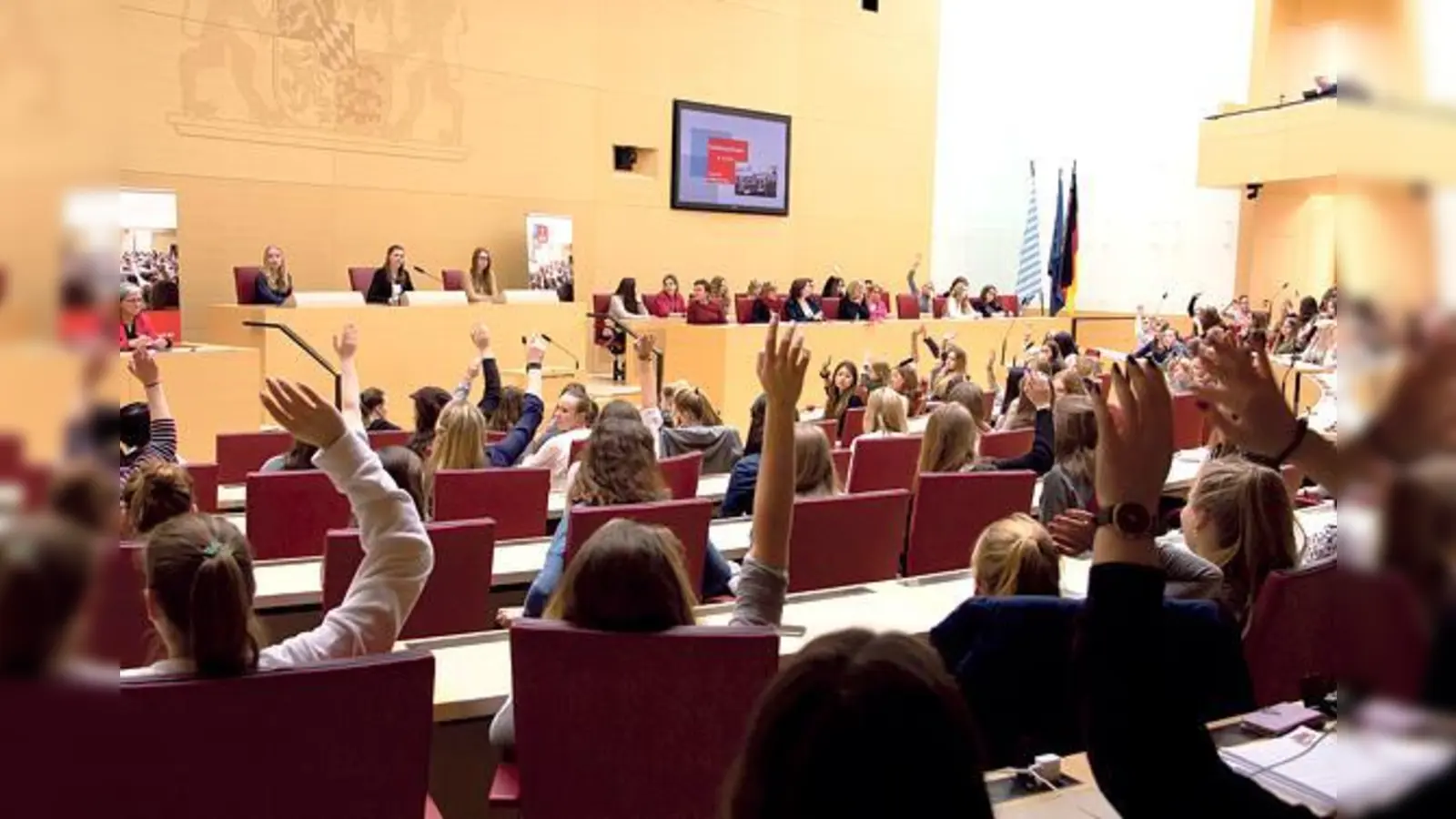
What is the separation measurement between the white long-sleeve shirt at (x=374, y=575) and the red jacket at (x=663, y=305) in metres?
10.8

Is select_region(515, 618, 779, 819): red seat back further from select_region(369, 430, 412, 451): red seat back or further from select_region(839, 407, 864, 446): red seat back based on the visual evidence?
select_region(839, 407, 864, 446): red seat back

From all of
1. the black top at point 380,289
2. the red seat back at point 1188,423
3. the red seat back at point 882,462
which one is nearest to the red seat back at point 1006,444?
the red seat back at point 882,462

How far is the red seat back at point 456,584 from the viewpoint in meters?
2.97

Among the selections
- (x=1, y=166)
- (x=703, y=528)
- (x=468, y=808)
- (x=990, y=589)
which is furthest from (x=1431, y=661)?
(x=703, y=528)

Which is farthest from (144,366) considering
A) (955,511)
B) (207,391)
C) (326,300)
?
(326,300)

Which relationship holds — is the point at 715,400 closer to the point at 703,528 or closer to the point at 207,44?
the point at 207,44

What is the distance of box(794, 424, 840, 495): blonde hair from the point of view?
3.90 metres

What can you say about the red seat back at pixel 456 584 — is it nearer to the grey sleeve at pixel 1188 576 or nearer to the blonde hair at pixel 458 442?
the blonde hair at pixel 458 442

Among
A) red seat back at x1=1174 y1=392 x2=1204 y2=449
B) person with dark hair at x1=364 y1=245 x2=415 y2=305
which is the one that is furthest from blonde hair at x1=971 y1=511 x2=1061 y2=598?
person with dark hair at x1=364 y1=245 x2=415 y2=305

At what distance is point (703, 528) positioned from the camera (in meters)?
3.42

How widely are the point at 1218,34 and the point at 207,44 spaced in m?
13.6

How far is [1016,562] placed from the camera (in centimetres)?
256

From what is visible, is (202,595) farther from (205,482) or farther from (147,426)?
(205,482)

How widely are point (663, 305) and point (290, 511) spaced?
9.39 m
